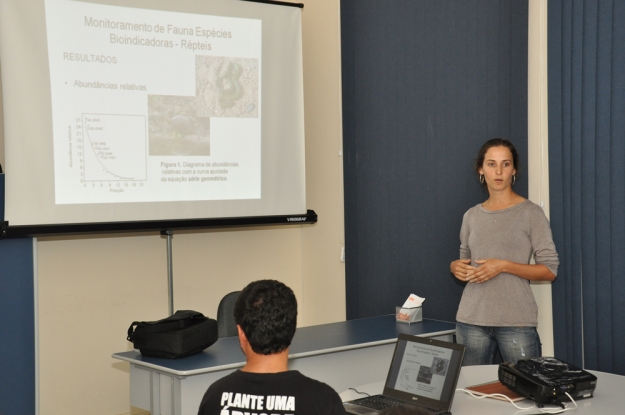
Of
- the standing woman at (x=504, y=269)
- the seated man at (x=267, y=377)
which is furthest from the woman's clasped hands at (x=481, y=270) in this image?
the seated man at (x=267, y=377)

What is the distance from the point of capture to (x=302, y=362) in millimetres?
3098

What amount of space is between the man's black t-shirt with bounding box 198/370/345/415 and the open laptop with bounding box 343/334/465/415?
586 millimetres

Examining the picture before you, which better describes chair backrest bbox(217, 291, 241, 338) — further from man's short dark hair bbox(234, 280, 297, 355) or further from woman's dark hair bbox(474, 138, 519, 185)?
man's short dark hair bbox(234, 280, 297, 355)

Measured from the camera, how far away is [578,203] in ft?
10.3

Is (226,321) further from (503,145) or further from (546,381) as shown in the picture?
(546,381)

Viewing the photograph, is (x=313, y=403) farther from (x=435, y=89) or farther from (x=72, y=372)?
(x=72, y=372)

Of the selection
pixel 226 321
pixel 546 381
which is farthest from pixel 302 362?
pixel 546 381

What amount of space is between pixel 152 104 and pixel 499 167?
203cm

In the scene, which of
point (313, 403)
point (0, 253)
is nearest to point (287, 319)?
point (313, 403)

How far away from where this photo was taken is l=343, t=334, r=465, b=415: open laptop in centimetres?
212

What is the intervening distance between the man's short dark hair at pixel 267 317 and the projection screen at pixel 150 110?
2421 millimetres

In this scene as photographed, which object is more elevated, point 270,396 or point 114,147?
point 114,147

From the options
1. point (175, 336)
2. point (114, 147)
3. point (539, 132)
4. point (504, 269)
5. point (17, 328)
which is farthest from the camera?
point (114, 147)

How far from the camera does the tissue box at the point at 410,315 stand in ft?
12.5
